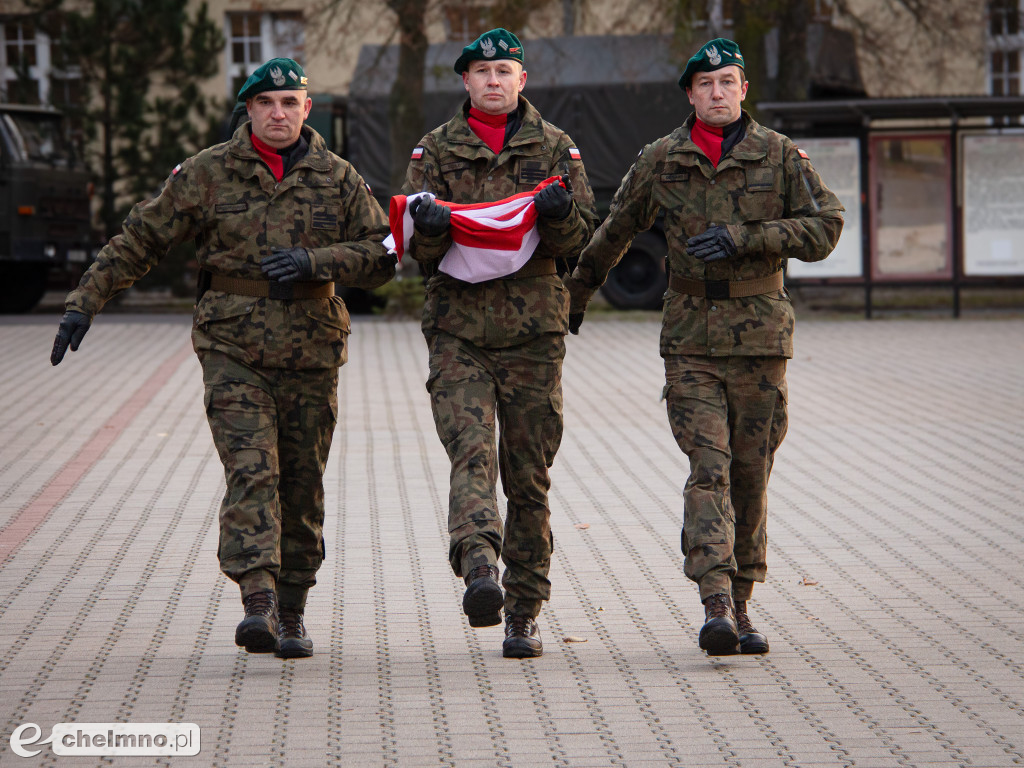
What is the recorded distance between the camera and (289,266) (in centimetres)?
485

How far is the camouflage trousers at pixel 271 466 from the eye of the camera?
485 centimetres

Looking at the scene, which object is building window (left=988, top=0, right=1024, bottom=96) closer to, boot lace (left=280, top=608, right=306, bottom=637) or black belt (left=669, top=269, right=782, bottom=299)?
black belt (left=669, top=269, right=782, bottom=299)

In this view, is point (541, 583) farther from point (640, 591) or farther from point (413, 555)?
point (413, 555)

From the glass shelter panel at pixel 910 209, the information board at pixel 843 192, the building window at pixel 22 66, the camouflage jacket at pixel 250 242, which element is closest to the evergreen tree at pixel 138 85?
the building window at pixel 22 66

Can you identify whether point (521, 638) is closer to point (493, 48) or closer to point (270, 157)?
point (270, 157)

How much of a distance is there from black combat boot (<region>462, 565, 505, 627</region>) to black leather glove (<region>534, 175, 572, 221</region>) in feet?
3.82

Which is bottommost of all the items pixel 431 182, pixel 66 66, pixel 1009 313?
pixel 1009 313

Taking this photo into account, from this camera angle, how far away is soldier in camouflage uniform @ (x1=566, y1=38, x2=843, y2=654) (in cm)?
502

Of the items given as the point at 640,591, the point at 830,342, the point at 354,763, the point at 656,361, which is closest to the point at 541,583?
the point at 640,591

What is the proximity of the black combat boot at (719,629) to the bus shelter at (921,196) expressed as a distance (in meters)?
13.5

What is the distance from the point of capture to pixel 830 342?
15875mm

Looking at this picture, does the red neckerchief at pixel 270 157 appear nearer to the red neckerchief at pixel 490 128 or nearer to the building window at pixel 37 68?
the red neckerchief at pixel 490 128

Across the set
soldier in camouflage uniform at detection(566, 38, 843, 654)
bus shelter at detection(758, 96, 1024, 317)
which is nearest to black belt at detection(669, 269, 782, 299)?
soldier in camouflage uniform at detection(566, 38, 843, 654)

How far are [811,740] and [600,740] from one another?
56cm
